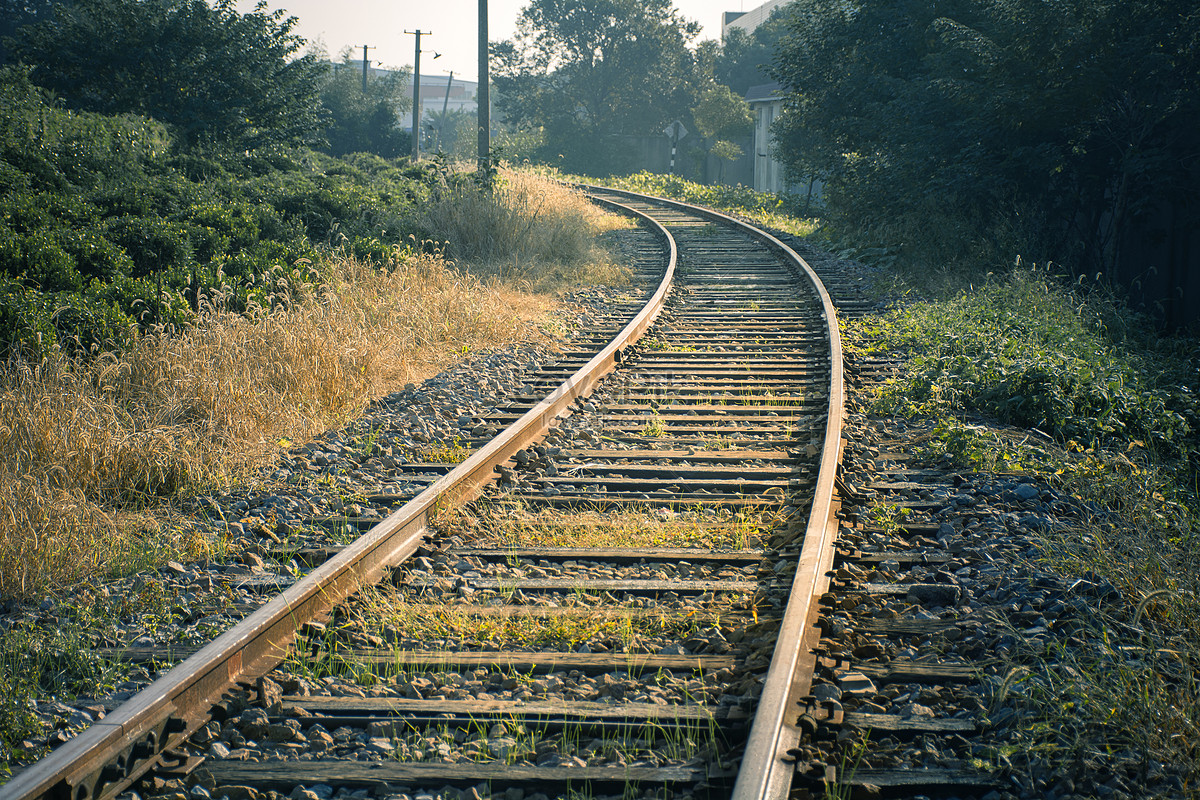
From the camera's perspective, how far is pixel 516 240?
12875 millimetres

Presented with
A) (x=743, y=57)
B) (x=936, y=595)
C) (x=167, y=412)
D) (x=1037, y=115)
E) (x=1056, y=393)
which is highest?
(x=743, y=57)

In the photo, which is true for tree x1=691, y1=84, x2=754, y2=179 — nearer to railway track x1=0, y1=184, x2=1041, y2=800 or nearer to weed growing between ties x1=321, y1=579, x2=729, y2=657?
railway track x1=0, y1=184, x2=1041, y2=800

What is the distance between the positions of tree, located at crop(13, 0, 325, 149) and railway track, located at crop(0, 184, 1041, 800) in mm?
18200

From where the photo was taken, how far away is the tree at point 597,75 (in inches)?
2083

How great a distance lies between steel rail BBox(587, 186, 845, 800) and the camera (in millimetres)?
2188

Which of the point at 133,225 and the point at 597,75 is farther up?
the point at 597,75

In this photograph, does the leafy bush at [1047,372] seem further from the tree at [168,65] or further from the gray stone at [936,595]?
the tree at [168,65]

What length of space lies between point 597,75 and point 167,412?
174 ft

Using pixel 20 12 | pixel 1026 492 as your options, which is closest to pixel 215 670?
pixel 1026 492

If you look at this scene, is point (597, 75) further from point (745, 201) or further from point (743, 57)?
point (745, 201)

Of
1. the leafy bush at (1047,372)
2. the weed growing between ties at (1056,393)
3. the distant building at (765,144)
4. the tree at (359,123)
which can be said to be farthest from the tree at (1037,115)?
the tree at (359,123)

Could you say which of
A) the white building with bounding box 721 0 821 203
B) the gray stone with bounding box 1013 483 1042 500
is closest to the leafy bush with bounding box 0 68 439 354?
the gray stone with bounding box 1013 483 1042 500

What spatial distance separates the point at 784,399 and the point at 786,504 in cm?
211

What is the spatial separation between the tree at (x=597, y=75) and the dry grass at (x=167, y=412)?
45.8 m
